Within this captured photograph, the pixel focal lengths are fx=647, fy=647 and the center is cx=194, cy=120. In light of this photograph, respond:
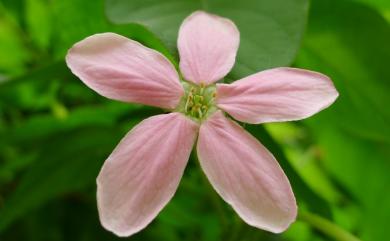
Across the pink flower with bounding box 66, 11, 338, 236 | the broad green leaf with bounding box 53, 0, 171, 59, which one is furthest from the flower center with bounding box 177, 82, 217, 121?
the broad green leaf with bounding box 53, 0, 171, 59

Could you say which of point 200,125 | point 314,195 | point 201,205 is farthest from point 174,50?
point 201,205

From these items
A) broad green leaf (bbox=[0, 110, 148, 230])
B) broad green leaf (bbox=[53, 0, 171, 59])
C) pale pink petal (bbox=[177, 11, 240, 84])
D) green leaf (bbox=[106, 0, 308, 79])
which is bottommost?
broad green leaf (bbox=[0, 110, 148, 230])

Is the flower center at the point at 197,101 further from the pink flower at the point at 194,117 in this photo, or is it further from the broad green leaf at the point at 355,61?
the broad green leaf at the point at 355,61

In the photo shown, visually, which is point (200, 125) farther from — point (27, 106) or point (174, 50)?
point (27, 106)

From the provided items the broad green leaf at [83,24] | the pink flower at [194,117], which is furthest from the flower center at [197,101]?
the broad green leaf at [83,24]

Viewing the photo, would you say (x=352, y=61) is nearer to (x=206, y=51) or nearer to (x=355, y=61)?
(x=355, y=61)

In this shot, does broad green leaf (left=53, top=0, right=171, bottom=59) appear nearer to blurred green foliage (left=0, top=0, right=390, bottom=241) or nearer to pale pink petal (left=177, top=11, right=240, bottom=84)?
blurred green foliage (left=0, top=0, right=390, bottom=241)
